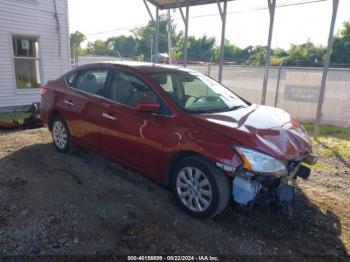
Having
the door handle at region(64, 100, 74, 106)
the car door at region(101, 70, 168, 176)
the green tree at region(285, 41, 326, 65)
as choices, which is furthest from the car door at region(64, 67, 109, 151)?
the green tree at region(285, 41, 326, 65)

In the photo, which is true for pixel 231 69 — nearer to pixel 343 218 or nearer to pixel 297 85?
pixel 297 85

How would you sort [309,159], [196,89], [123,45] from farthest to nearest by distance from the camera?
[123,45] → [196,89] → [309,159]

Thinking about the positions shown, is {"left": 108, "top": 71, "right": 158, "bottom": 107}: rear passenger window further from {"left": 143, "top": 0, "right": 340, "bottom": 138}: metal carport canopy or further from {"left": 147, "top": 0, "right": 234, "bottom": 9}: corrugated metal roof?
{"left": 147, "top": 0, "right": 234, "bottom": 9}: corrugated metal roof

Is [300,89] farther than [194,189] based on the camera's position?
Yes

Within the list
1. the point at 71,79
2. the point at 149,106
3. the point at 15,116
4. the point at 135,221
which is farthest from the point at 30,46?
the point at 135,221

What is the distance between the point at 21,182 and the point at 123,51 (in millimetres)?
84118

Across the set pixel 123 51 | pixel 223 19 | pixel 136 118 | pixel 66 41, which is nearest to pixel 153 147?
pixel 136 118

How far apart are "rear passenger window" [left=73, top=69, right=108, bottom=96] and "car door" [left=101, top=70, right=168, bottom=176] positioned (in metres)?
0.21

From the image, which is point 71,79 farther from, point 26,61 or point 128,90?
point 26,61

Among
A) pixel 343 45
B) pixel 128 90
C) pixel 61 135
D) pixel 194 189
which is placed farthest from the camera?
pixel 343 45

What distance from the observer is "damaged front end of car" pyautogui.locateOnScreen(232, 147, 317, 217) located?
306 cm

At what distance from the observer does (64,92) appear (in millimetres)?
5184

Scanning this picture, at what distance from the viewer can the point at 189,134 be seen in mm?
3404

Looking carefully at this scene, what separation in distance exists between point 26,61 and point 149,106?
804 centimetres
